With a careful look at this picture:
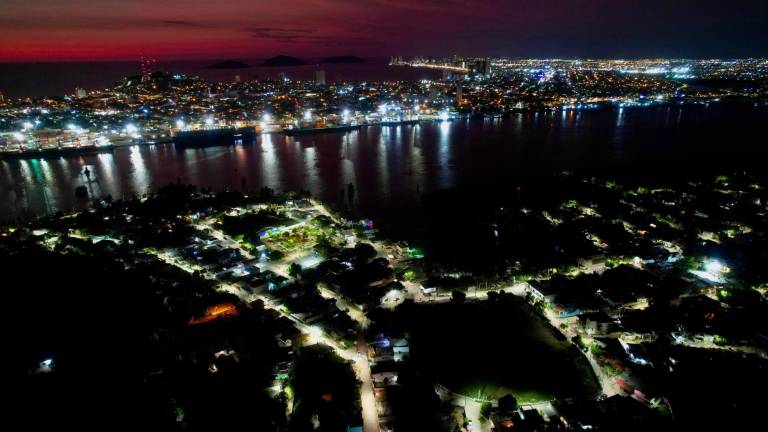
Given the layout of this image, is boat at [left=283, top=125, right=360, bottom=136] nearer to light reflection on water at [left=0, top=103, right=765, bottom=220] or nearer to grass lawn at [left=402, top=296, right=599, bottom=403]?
light reflection on water at [left=0, top=103, right=765, bottom=220]

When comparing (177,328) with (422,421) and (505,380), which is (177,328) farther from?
(505,380)

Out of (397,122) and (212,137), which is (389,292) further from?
(397,122)

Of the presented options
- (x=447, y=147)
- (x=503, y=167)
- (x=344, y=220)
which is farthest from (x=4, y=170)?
(x=503, y=167)

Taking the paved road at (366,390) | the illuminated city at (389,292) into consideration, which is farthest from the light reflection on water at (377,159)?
the paved road at (366,390)

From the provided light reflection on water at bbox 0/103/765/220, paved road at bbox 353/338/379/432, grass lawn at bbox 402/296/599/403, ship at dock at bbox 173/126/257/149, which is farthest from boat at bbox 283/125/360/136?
paved road at bbox 353/338/379/432

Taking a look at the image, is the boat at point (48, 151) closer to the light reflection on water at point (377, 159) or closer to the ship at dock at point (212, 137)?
the light reflection on water at point (377, 159)

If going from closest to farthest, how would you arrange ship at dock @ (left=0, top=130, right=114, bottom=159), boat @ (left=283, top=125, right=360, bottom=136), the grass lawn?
the grass lawn
ship at dock @ (left=0, top=130, right=114, bottom=159)
boat @ (left=283, top=125, right=360, bottom=136)
